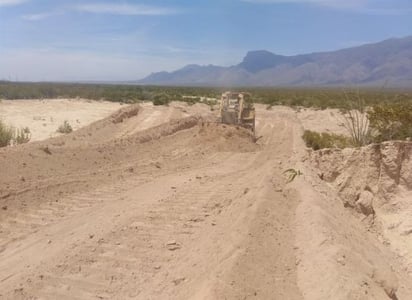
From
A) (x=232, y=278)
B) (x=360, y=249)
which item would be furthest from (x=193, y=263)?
(x=360, y=249)

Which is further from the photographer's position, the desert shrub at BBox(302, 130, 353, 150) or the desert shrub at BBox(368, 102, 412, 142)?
the desert shrub at BBox(302, 130, 353, 150)

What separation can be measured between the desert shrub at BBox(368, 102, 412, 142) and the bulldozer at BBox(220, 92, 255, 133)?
36.4ft

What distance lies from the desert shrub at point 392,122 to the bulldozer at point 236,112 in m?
11.1

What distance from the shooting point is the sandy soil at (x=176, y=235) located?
7059 millimetres

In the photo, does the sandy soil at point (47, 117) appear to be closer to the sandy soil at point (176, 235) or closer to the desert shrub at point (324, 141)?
the desert shrub at point (324, 141)

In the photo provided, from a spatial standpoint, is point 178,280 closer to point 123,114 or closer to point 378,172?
point 378,172

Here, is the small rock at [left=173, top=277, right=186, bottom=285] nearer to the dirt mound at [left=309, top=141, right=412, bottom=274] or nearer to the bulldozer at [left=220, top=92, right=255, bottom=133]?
the dirt mound at [left=309, top=141, right=412, bottom=274]

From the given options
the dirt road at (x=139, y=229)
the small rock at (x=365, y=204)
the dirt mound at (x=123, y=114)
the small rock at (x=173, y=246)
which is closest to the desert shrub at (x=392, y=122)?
the dirt road at (x=139, y=229)

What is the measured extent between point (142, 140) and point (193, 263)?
45.4 feet

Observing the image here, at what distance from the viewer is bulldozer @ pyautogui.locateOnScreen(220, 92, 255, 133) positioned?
25.6m

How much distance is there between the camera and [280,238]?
855 centimetres

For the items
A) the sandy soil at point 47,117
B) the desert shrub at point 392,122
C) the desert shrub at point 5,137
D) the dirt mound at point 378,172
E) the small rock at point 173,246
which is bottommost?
the sandy soil at point 47,117

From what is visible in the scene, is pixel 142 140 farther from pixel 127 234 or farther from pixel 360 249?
pixel 360 249

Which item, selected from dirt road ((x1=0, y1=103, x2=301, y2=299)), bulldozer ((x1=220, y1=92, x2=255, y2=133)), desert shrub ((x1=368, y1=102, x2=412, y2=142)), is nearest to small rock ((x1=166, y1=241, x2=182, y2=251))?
dirt road ((x1=0, y1=103, x2=301, y2=299))
